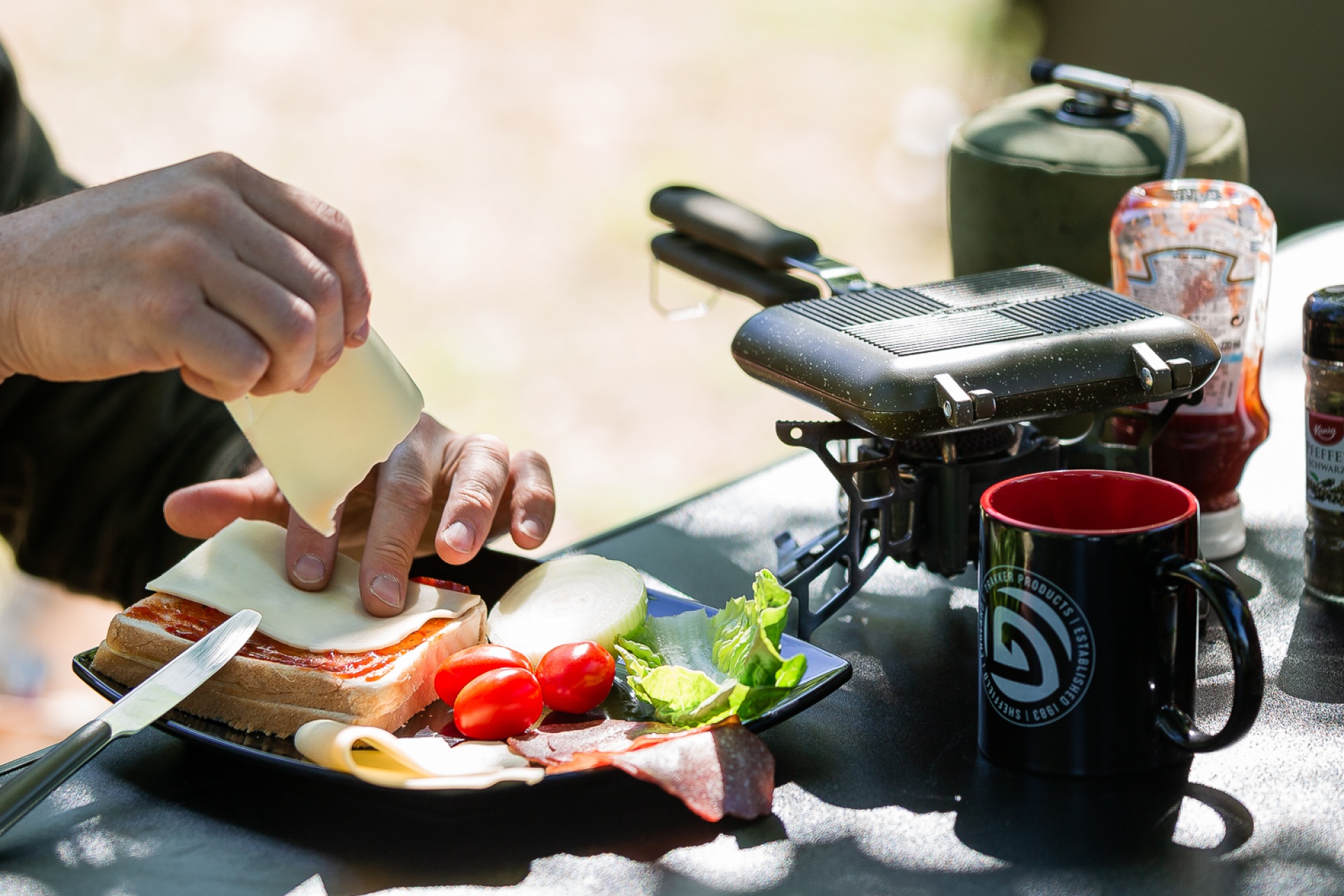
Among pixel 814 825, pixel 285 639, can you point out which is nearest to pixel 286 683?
pixel 285 639

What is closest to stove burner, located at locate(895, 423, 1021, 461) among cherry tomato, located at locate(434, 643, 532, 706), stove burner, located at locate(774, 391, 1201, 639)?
stove burner, located at locate(774, 391, 1201, 639)

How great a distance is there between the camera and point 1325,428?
1.07 m

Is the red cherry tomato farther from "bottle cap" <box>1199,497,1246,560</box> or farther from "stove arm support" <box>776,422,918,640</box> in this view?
"bottle cap" <box>1199,497,1246,560</box>

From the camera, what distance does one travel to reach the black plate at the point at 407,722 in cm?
85

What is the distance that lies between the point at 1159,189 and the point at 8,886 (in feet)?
3.39

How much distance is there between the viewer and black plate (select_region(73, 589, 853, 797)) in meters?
0.85

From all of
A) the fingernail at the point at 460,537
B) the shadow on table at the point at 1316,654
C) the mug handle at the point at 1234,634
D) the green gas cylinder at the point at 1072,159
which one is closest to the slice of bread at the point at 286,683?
the fingernail at the point at 460,537

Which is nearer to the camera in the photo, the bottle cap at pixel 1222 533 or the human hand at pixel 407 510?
the human hand at pixel 407 510

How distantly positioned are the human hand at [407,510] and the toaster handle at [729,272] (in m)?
0.28

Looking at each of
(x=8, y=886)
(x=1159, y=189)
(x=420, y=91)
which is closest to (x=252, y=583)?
(x=8, y=886)

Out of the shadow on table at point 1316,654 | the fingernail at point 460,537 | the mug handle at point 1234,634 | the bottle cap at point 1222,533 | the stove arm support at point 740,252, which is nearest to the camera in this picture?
the mug handle at point 1234,634

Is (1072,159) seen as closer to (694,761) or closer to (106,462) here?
(694,761)

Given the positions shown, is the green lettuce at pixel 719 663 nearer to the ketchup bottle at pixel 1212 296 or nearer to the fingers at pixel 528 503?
the fingers at pixel 528 503

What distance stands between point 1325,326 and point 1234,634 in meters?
0.38
